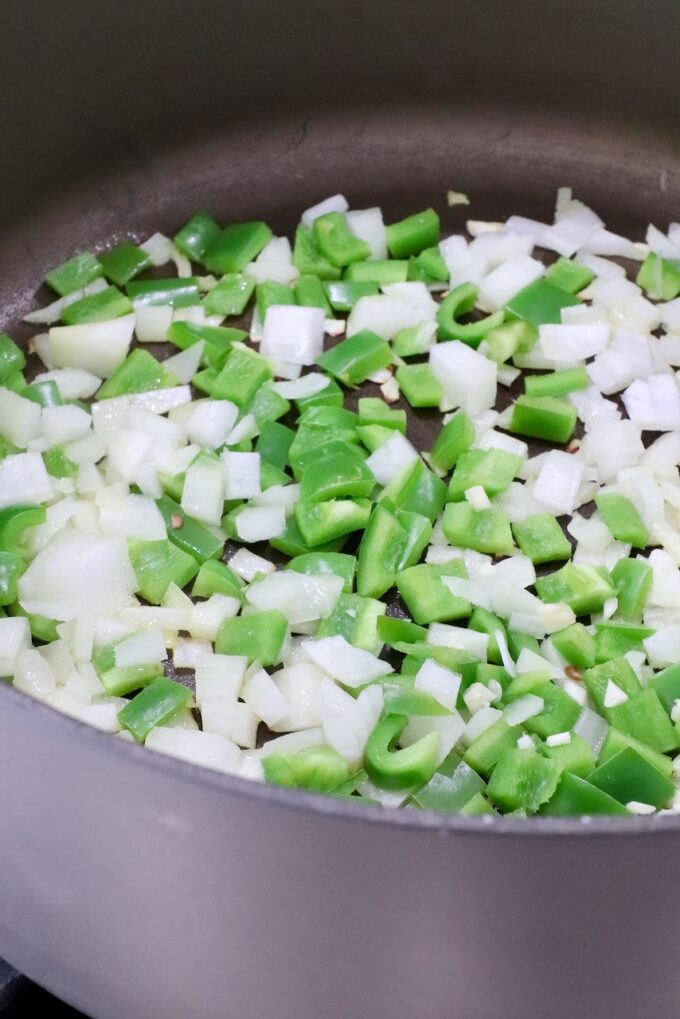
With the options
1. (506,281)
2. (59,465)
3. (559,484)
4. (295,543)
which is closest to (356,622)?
(295,543)

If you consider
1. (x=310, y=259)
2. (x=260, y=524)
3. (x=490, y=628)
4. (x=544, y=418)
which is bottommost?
(x=490, y=628)

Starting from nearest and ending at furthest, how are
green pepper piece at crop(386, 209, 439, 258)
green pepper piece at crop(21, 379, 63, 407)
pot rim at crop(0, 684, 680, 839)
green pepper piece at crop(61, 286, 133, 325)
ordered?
1. pot rim at crop(0, 684, 680, 839)
2. green pepper piece at crop(21, 379, 63, 407)
3. green pepper piece at crop(61, 286, 133, 325)
4. green pepper piece at crop(386, 209, 439, 258)

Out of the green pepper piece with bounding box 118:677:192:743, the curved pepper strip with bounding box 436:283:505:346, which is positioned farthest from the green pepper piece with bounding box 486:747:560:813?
the curved pepper strip with bounding box 436:283:505:346

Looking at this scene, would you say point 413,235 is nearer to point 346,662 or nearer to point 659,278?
point 659,278

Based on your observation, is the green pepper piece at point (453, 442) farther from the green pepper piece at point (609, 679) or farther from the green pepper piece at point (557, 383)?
the green pepper piece at point (609, 679)

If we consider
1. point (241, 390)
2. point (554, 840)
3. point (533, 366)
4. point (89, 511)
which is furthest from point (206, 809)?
point (533, 366)

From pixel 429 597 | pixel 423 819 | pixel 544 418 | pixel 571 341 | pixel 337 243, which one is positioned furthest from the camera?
pixel 337 243

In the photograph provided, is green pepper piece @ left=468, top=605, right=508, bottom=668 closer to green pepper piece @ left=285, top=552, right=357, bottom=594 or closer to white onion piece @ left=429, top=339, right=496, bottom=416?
green pepper piece @ left=285, top=552, right=357, bottom=594

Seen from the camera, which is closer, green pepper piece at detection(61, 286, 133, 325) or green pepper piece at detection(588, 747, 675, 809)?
green pepper piece at detection(588, 747, 675, 809)
